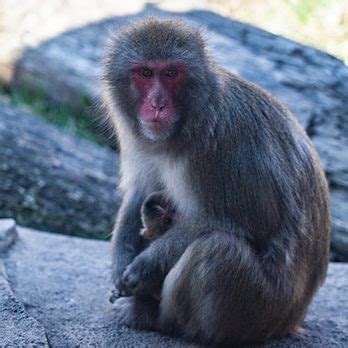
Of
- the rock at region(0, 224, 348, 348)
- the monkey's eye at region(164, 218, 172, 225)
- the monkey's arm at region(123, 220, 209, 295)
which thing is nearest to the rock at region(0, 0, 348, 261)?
the rock at region(0, 224, 348, 348)

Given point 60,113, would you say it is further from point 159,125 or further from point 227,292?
point 227,292

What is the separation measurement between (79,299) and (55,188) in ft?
8.12

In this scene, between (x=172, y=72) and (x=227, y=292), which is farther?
(x=172, y=72)

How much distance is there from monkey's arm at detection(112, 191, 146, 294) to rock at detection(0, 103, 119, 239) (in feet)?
7.91

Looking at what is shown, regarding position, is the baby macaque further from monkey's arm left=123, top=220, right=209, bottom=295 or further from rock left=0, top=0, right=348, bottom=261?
rock left=0, top=0, right=348, bottom=261

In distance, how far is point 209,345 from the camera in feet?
14.3

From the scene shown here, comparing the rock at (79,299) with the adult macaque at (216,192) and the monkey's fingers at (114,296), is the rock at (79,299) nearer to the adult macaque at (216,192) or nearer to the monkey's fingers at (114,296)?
the monkey's fingers at (114,296)

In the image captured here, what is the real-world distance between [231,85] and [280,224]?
877 mm

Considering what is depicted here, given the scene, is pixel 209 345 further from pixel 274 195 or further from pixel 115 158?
pixel 115 158

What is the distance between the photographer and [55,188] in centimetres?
738

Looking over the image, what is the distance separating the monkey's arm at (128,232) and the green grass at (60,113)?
3.47 m

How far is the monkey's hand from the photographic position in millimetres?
Answer: 4359

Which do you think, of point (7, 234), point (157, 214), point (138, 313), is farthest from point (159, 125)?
point (7, 234)

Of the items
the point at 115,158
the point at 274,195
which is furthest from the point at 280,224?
the point at 115,158
